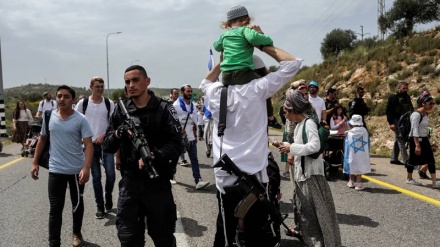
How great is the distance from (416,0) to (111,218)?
3251 centimetres

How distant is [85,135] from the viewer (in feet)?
14.6

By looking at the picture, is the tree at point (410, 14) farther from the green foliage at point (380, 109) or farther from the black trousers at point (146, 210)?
the black trousers at point (146, 210)

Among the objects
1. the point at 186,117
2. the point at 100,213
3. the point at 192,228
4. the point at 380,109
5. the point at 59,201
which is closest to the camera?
the point at 59,201

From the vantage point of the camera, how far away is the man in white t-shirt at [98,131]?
571 centimetres

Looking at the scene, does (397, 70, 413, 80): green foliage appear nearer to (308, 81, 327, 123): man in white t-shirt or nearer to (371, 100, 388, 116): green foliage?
(371, 100, 388, 116): green foliage

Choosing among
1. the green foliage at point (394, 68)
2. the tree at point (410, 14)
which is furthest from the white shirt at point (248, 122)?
the tree at point (410, 14)

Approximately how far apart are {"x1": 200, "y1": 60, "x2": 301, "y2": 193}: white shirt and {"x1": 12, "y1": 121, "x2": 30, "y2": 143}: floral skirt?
1246 centimetres

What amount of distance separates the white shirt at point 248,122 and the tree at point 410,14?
30.1 meters

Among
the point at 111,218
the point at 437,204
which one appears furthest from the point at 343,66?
the point at 111,218

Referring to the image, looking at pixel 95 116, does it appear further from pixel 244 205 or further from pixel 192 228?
pixel 244 205

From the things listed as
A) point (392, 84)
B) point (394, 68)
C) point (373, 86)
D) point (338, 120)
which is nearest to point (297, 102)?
point (338, 120)

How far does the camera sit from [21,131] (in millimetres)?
13672

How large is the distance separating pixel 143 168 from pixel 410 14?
111 ft

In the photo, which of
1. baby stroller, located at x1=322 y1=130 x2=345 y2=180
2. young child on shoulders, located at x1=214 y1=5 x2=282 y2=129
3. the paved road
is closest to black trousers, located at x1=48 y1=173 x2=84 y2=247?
the paved road
